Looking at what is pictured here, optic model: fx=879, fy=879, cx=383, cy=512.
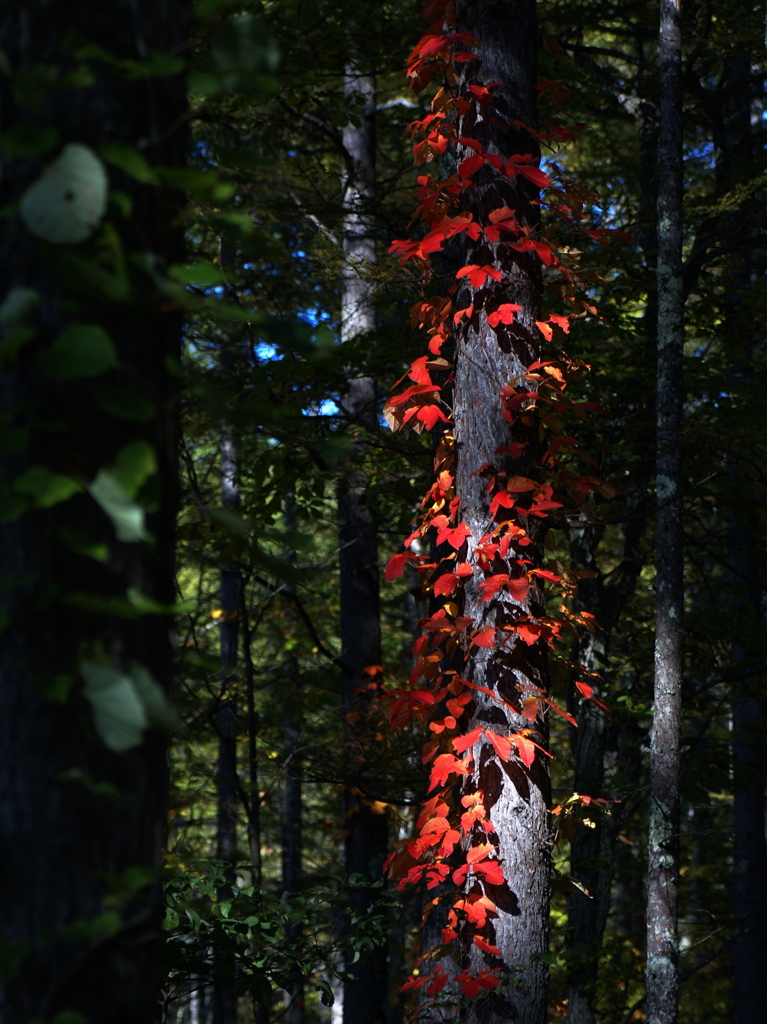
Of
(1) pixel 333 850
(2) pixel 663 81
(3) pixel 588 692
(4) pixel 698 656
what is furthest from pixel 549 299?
(1) pixel 333 850

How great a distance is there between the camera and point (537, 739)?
10.7 ft

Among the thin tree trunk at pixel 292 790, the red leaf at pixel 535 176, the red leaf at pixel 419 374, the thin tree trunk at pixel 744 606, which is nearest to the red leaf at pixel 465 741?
the red leaf at pixel 419 374

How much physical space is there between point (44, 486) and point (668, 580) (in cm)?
448

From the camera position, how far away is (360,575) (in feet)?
27.8

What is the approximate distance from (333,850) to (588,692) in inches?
677

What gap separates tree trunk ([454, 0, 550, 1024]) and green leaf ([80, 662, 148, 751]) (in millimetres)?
2318

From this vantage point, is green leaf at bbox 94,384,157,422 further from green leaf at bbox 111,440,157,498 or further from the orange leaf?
the orange leaf

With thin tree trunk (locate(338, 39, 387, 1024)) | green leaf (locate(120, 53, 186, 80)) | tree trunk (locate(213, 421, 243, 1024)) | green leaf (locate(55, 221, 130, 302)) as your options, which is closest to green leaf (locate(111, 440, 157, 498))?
green leaf (locate(55, 221, 130, 302))

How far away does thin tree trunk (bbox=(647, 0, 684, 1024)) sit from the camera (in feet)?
15.2

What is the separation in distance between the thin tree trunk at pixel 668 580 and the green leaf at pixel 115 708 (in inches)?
164

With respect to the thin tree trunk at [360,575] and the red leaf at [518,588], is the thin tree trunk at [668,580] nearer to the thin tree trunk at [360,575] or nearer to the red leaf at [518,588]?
the red leaf at [518,588]

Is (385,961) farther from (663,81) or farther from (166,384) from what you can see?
(166,384)

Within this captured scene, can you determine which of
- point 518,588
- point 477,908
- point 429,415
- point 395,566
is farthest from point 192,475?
point 477,908

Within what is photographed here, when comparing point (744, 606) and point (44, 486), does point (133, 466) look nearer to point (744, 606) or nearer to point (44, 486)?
point (44, 486)
